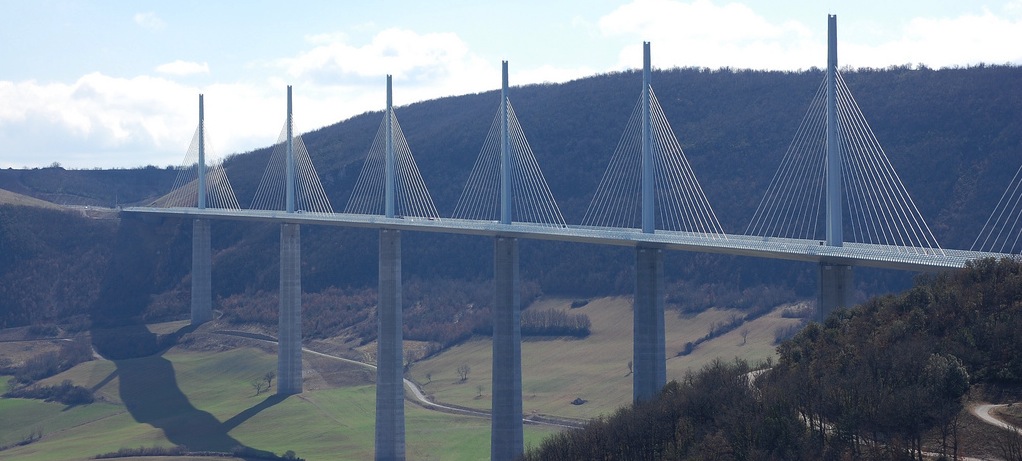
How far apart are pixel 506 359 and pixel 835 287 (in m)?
15.6

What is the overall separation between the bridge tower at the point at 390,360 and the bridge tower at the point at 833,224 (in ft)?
75.7

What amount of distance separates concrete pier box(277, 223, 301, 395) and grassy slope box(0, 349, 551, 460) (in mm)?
1411

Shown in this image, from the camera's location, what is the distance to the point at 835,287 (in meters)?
35.2

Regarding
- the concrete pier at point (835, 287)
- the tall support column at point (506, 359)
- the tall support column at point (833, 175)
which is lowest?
the tall support column at point (506, 359)

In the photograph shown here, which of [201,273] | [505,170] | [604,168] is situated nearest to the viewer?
[505,170]

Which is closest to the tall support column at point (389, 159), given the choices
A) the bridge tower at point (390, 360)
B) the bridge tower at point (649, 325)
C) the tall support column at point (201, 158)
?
the bridge tower at point (390, 360)

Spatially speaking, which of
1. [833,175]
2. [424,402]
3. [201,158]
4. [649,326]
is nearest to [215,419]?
[424,402]

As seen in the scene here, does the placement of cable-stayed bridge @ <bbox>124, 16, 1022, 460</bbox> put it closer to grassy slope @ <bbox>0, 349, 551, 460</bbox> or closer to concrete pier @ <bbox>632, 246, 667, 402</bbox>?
concrete pier @ <bbox>632, 246, 667, 402</bbox>

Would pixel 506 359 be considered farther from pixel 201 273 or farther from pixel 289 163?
pixel 201 273

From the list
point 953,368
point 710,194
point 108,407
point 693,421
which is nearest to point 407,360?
point 108,407

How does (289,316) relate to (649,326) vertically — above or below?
below

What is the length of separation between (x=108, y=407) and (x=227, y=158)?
67067 mm

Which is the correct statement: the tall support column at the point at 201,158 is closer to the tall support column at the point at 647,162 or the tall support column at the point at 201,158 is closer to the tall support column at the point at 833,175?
the tall support column at the point at 647,162

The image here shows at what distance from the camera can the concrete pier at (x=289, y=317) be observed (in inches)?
2675
